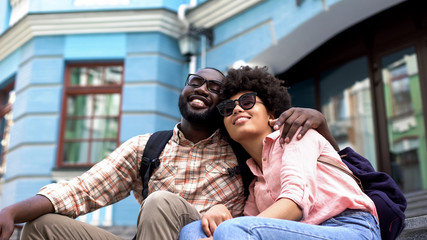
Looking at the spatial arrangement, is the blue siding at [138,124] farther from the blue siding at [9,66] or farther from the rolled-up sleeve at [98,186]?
the rolled-up sleeve at [98,186]

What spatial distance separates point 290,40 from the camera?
240 inches

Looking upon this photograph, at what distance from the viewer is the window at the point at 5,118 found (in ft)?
27.2

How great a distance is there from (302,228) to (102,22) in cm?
588

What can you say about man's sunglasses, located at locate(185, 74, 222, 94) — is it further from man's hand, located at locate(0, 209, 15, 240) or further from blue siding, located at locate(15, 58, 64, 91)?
blue siding, located at locate(15, 58, 64, 91)

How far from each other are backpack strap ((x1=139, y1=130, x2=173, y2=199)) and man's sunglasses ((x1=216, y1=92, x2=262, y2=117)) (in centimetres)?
50

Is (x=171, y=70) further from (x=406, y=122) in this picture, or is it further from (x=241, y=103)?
(x=241, y=103)

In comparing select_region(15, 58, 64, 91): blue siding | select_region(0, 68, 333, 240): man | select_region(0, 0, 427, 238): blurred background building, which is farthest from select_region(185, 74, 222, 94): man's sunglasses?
select_region(15, 58, 64, 91): blue siding

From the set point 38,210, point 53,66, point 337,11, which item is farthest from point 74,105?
point 38,210

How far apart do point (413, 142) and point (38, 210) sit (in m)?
4.91

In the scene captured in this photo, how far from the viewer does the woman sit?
179 centimetres

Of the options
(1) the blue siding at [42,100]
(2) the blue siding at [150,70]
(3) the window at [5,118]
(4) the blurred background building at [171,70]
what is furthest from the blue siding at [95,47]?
(3) the window at [5,118]

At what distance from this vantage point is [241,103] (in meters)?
2.40

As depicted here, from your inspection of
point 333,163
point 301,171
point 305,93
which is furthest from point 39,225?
point 305,93

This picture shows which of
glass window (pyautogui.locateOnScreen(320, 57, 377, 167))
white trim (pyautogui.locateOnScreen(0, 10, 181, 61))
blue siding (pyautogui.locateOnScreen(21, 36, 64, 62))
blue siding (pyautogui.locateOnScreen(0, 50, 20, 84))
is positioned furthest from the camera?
blue siding (pyautogui.locateOnScreen(0, 50, 20, 84))
